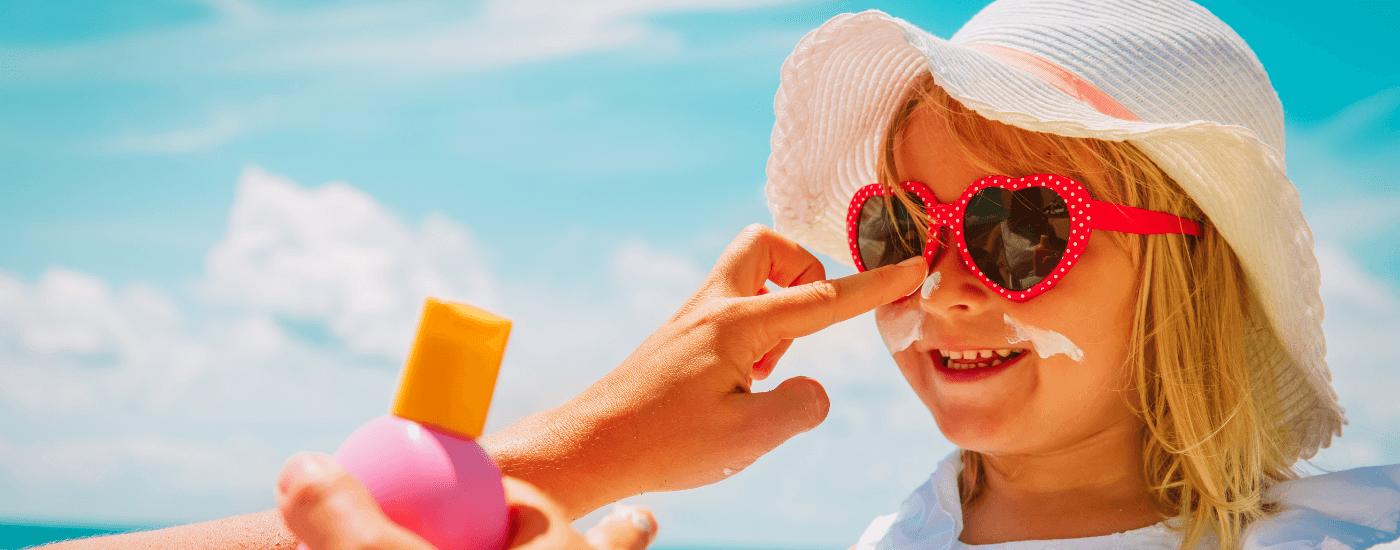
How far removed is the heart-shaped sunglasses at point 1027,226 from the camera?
93.7 inches

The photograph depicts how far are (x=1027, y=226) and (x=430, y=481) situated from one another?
5.99 ft

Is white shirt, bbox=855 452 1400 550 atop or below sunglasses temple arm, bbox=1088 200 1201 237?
below

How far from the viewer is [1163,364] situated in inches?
99.9

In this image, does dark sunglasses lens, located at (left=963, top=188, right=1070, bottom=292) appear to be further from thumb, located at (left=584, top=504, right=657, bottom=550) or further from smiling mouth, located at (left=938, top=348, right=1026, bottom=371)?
→ thumb, located at (left=584, top=504, right=657, bottom=550)

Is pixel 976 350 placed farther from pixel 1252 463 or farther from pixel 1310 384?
pixel 1310 384

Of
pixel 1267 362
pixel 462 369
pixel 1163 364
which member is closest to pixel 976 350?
pixel 1163 364

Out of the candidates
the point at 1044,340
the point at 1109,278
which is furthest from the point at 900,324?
the point at 1109,278

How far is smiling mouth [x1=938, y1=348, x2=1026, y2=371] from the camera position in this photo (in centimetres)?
258

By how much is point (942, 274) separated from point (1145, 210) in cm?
59

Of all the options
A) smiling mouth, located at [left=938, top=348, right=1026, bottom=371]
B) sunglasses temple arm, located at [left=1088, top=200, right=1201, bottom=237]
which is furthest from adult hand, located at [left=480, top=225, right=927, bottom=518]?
sunglasses temple arm, located at [left=1088, top=200, right=1201, bottom=237]

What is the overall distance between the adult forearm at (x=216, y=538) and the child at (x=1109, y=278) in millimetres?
1790

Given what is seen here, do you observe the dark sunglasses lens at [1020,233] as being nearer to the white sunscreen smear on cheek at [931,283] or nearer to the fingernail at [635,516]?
the white sunscreen smear on cheek at [931,283]

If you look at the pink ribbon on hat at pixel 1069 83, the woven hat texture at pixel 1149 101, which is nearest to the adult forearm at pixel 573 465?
the woven hat texture at pixel 1149 101

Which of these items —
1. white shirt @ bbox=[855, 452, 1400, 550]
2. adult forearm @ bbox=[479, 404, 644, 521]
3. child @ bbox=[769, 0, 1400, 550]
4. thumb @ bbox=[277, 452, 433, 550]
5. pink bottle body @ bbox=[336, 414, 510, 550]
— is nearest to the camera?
thumb @ bbox=[277, 452, 433, 550]
